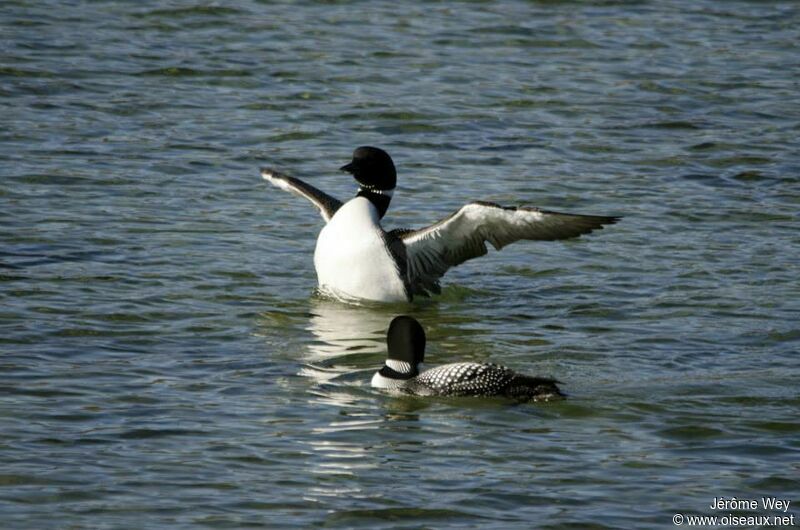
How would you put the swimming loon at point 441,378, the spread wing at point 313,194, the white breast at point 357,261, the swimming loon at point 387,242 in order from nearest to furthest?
the swimming loon at point 441,378
the swimming loon at point 387,242
the white breast at point 357,261
the spread wing at point 313,194

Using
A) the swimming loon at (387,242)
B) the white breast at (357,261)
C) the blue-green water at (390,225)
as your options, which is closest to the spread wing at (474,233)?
the swimming loon at (387,242)

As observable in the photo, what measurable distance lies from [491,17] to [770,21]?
13.8ft

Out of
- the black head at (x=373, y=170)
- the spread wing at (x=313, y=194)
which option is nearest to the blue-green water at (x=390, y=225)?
the spread wing at (x=313, y=194)

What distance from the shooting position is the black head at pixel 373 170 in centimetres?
1282

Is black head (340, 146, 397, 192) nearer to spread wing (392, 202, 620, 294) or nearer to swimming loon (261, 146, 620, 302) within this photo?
swimming loon (261, 146, 620, 302)

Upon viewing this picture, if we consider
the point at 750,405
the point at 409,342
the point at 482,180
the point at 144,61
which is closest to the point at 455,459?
the point at 409,342

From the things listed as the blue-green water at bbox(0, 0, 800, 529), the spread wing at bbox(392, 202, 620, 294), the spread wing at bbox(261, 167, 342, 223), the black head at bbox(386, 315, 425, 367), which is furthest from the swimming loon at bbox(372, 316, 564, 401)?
the spread wing at bbox(261, 167, 342, 223)

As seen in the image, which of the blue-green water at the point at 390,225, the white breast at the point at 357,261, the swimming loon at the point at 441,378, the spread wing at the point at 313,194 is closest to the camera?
the blue-green water at the point at 390,225

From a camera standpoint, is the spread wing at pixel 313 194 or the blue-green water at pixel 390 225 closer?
the blue-green water at pixel 390 225

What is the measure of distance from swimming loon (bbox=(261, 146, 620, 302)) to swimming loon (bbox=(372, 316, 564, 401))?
2134mm

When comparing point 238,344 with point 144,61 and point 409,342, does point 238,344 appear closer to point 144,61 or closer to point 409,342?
point 409,342

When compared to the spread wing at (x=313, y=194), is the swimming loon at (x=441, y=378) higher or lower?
lower

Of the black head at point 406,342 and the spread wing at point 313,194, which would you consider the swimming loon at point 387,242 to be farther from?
the black head at point 406,342

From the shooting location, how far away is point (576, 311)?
39.6ft
